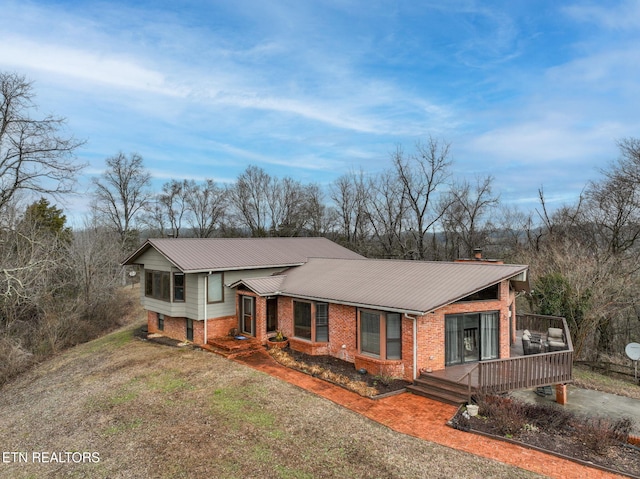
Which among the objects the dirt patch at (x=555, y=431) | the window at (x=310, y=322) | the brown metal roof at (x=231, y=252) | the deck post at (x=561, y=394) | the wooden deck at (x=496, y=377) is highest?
the brown metal roof at (x=231, y=252)

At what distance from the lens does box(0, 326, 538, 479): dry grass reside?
6.98 meters

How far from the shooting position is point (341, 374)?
12.0 meters

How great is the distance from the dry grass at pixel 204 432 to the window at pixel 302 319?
3.01 metres

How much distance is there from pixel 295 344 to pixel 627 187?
2296 centimetres

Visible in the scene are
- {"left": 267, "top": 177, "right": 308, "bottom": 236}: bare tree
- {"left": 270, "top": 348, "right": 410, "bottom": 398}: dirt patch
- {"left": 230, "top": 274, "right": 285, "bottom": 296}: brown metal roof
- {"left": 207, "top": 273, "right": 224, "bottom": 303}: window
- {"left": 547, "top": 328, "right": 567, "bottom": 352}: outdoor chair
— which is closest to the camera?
{"left": 270, "top": 348, "right": 410, "bottom": 398}: dirt patch

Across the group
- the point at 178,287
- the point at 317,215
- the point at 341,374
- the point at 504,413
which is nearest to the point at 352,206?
the point at 317,215

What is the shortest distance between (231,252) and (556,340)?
15117 mm

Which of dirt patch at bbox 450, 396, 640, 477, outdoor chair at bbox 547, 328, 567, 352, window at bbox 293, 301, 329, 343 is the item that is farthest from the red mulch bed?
outdoor chair at bbox 547, 328, 567, 352

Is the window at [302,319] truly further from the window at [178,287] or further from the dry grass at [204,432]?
the window at [178,287]

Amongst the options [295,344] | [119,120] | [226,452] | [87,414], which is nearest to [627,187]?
[295,344]

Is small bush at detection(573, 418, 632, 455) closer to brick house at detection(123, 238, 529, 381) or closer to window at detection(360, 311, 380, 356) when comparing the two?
brick house at detection(123, 238, 529, 381)

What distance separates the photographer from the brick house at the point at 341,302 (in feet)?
38.1

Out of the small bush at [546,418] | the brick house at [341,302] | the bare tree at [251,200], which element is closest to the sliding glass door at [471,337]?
the brick house at [341,302]

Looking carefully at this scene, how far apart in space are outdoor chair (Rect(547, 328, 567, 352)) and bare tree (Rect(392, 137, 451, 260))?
18600 millimetres
